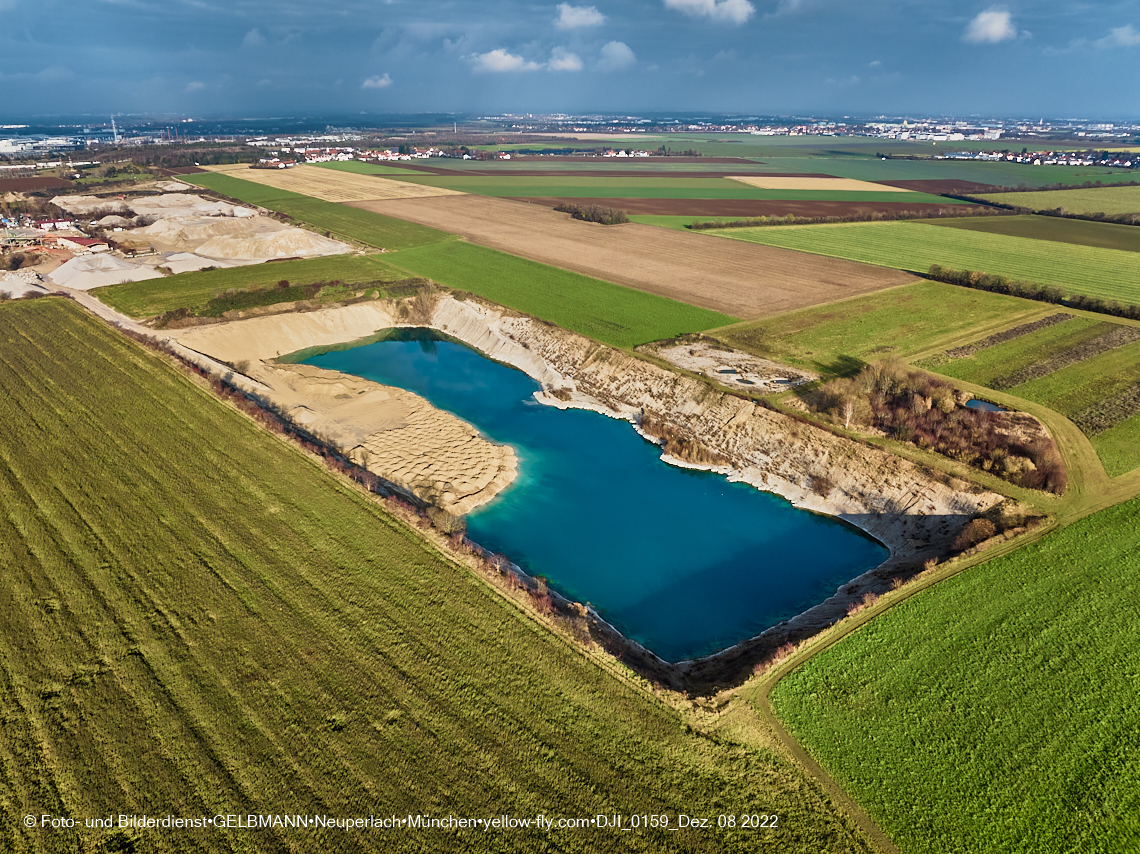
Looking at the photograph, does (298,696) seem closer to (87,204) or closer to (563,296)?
(563,296)

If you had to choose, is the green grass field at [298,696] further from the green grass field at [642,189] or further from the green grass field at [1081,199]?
the green grass field at [1081,199]

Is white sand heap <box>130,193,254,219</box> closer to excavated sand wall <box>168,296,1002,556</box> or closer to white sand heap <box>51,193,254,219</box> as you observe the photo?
white sand heap <box>51,193,254,219</box>

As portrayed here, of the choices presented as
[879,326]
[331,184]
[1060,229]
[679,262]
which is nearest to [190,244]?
[331,184]

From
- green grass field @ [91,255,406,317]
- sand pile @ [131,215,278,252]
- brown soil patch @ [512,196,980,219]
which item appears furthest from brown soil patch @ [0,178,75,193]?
brown soil patch @ [512,196,980,219]

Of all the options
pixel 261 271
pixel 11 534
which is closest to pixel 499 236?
pixel 261 271

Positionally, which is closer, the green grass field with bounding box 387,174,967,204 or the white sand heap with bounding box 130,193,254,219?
the white sand heap with bounding box 130,193,254,219

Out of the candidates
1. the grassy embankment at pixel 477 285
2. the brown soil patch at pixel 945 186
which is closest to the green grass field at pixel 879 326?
the grassy embankment at pixel 477 285

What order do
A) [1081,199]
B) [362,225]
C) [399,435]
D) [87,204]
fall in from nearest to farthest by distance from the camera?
[399,435] < [362,225] < [1081,199] < [87,204]
